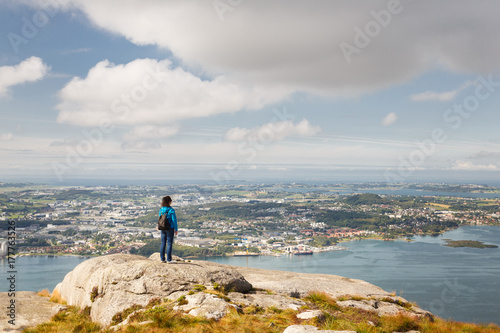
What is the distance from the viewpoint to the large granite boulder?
7715mm

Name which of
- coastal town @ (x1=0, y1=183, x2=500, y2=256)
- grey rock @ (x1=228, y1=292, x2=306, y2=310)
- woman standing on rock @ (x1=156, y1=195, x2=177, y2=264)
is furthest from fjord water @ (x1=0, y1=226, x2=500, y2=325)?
grey rock @ (x1=228, y1=292, x2=306, y2=310)

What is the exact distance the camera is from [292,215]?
12481 centimetres

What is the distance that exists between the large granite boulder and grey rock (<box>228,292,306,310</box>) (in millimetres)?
535

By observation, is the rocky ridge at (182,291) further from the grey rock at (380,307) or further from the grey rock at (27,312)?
the grey rock at (27,312)

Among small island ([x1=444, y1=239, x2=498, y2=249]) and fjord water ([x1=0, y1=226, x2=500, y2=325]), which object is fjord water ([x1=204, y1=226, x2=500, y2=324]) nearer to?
fjord water ([x1=0, y1=226, x2=500, y2=325])

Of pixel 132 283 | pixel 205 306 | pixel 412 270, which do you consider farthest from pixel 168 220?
pixel 412 270

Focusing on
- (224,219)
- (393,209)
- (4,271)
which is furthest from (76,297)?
(393,209)

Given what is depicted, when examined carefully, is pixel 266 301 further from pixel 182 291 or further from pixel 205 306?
pixel 182 291

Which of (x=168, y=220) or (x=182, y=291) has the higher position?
(x=168, y=220)

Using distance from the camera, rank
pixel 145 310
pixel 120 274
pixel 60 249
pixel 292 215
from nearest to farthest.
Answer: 1. pixel 145 310
2. pixel 120 274
3. pixel 60 249
4. pixel 292 215

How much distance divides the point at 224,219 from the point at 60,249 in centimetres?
6192

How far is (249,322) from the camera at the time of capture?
20.9ft

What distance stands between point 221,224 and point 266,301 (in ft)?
329

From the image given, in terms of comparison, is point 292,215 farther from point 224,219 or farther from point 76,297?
point 76,297
